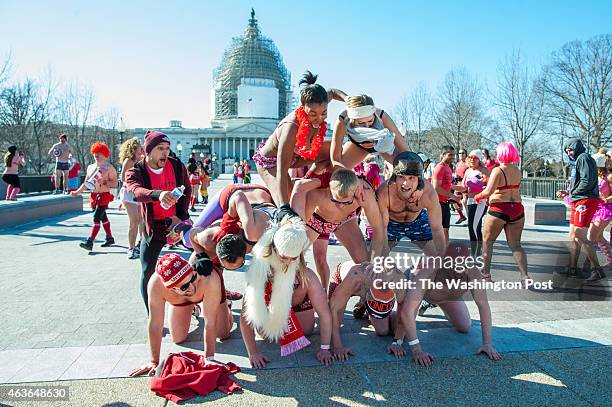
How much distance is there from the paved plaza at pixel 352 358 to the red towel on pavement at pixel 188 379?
0.07 m

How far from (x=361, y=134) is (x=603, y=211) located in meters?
4.62

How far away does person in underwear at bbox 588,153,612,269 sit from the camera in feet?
20.8

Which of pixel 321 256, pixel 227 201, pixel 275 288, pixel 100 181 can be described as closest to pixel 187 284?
pixel 275 288

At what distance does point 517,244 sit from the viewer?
224 inches

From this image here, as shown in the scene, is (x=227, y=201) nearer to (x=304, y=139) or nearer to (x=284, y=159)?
(x=284, y=159)

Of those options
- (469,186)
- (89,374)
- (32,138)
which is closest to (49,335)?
(89,374)

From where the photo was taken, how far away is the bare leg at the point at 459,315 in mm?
3871

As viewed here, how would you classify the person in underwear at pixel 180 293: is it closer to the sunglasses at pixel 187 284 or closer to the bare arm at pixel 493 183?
the sunglasses at pixel 187 284

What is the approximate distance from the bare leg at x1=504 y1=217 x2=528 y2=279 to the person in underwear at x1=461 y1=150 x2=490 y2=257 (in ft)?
4.52

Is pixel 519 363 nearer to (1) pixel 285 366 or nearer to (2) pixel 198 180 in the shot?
(1) pixel 285 366

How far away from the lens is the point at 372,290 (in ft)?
12.0

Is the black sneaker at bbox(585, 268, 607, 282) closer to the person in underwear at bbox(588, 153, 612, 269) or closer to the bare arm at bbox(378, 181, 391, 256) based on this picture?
the person in underwear at bbox(588, 153, 612, 269)

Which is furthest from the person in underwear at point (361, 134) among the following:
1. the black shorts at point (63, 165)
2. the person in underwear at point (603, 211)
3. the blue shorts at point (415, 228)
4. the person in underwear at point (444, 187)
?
the black shorts at point (63, 165)

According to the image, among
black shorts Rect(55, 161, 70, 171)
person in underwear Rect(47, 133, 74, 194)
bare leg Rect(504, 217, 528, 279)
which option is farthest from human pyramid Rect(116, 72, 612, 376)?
black shorts Rect(55, 161, 70, 171)
